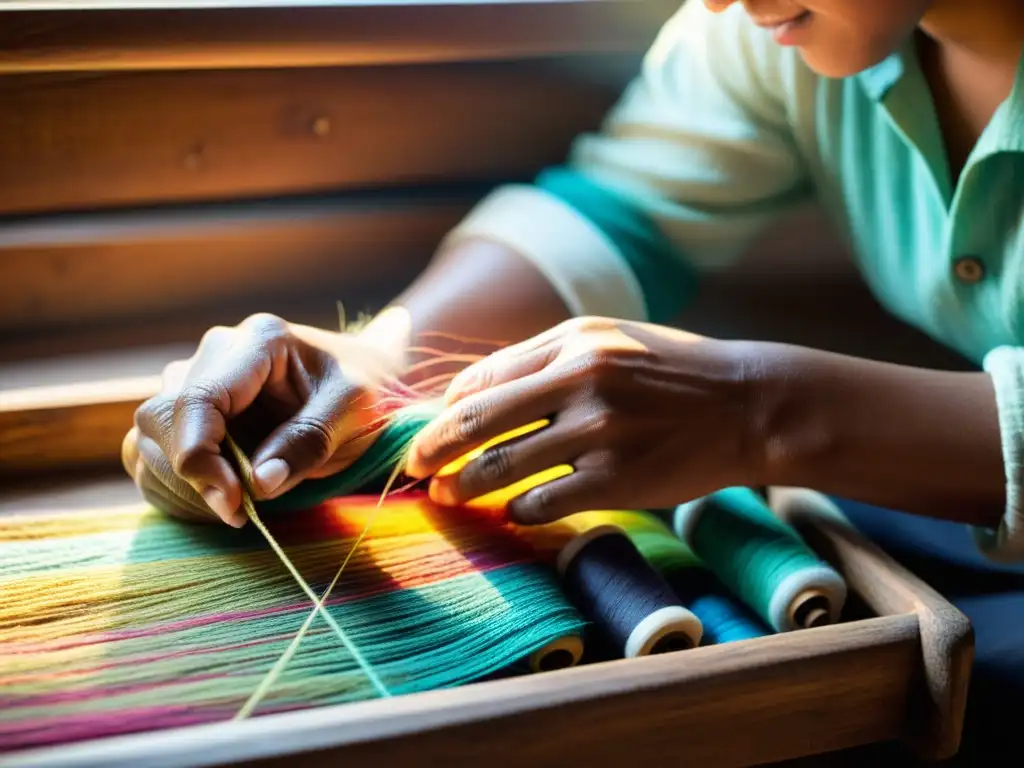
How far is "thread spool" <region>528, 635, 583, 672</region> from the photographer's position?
66 centimetres

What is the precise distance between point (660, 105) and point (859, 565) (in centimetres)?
50

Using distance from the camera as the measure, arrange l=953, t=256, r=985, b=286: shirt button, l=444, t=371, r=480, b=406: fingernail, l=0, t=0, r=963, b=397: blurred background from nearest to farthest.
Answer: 1. l=444, t=371, r=480, b=406: fingernail
2. l=953, t=256, r=985, b=286: shirt button
3. l=0, t=0, r=963, b=397: blurred background

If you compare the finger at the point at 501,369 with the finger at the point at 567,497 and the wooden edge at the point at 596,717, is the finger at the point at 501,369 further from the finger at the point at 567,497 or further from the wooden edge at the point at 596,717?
the wooden edge at the point at 596,717

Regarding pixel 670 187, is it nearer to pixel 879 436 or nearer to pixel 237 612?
pixel 879 436

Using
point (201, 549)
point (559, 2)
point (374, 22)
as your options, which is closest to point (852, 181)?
point (559, 2)

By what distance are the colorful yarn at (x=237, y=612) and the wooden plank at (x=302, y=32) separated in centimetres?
45

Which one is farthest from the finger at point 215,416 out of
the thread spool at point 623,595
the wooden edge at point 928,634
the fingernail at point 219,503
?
the wooden edge at point 928,634

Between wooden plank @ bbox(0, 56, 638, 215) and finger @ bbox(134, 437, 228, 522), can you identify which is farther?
wooden plank @ bbox(0, 56, 638, 215)

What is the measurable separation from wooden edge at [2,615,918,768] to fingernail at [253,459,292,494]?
6.1 inches

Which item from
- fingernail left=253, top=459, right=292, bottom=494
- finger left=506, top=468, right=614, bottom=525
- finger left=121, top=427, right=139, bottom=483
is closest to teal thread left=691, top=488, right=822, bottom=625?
finger left=506, top=468, right=614, bottom=525

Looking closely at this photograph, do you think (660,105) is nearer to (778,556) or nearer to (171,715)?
(778,556)

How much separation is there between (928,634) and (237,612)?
0.44 m

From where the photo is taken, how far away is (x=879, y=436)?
738 millimetres

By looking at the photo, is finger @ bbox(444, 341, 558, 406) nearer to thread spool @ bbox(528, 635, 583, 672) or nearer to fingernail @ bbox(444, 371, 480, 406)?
fingernail @ bbox(444, 371, 480, 406)
